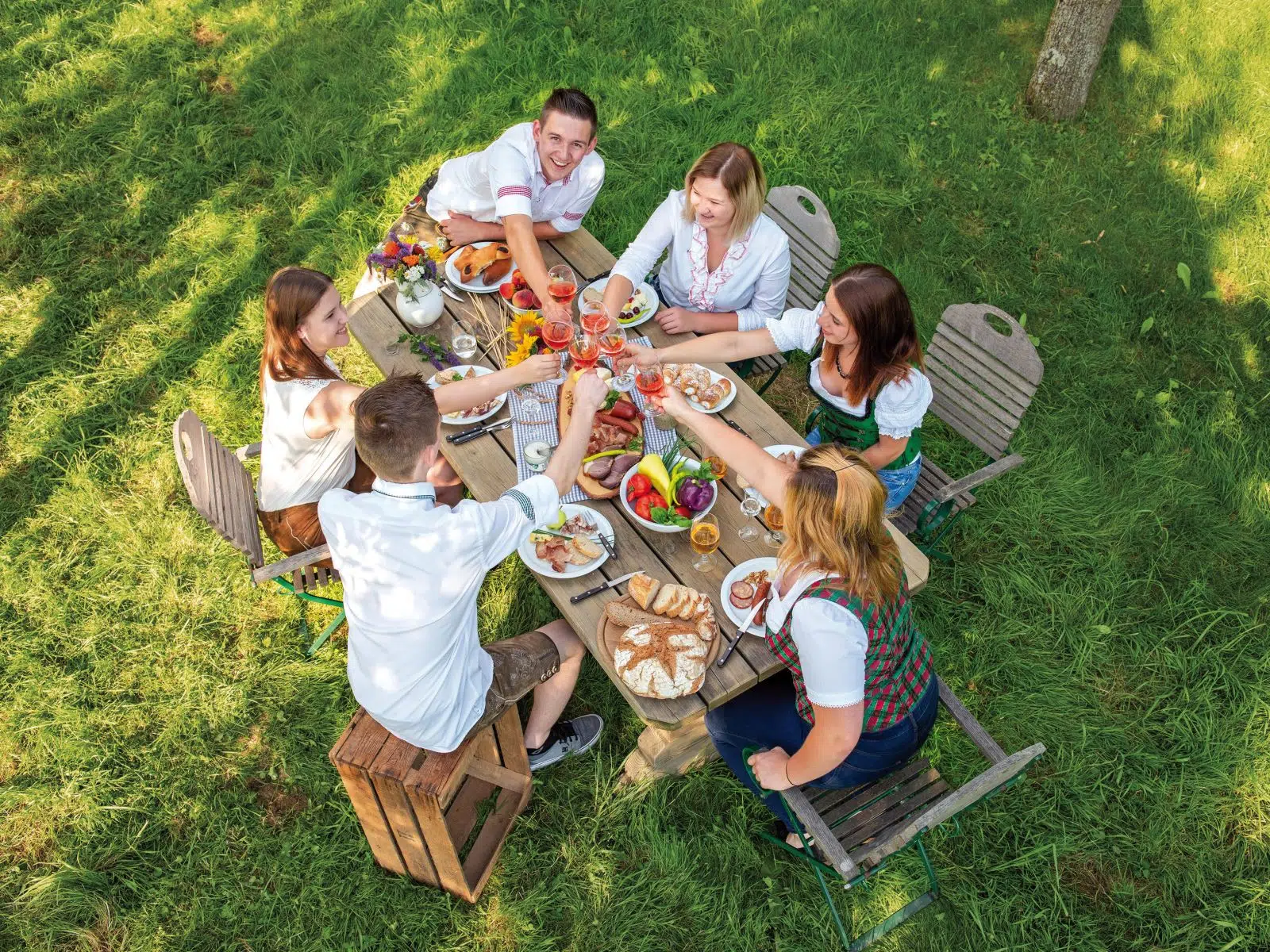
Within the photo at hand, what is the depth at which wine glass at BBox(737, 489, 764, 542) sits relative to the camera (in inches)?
139

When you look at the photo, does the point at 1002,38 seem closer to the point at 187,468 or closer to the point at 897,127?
the point at 897,127

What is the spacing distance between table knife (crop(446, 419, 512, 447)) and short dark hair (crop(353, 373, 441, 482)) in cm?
76

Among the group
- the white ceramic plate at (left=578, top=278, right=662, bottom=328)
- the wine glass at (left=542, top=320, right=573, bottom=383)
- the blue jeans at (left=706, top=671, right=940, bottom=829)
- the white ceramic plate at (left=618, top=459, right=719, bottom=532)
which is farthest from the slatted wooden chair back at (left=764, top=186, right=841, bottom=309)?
the blue jeans at (left=706, top=671, right=940, bottom=829)

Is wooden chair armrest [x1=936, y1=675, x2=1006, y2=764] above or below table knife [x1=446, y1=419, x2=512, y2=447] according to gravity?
below

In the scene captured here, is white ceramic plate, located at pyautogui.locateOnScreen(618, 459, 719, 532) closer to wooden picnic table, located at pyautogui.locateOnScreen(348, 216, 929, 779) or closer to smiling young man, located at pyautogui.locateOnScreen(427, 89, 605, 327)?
wooden picnic table, located at pyautogui.locateOnScreen(348, 216, 929, 779)

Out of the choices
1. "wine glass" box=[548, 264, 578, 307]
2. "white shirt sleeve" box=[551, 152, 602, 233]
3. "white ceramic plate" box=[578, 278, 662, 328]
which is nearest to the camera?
"wine glass" box=[548, 264, 578, 307]

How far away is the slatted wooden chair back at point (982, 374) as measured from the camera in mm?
4238

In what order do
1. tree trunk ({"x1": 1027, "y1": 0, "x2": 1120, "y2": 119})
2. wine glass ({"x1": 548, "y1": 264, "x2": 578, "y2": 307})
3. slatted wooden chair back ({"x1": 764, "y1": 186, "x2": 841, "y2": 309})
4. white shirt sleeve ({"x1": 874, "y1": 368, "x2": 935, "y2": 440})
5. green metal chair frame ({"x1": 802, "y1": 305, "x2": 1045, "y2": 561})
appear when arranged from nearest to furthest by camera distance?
white shirt sleeve ({"x1": 874, "y1": 368, "x2": 935, "y2": 440}) < wine glass ({"x1": 548, "y1": 264, "x2": 578, "y2": 307}) < green metal chair frame ({"x1": 802, "y1": 305, "x2": 1045, "y2": 561}) < slatted wooden chair back ({"x1": 764, "y1": 186, "x2": 841, "y2": 309}) < tree trunk ({"x1": 1027, "y1": 0, "x2": 1120, "y2": 119})

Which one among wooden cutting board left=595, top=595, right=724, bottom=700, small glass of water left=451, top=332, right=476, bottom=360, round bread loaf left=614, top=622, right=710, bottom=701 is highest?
small glass of water left=451, top=332, right=476, bottom=360

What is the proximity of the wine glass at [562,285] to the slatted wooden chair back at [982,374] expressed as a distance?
190 cm

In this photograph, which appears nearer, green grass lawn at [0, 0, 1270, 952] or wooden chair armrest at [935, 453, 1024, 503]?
green grass lawn at [0, 0, 1270, 952]

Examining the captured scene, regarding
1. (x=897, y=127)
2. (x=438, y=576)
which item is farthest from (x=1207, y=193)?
(x=438, y=576)

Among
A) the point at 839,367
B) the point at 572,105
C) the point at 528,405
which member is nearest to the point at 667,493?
the point at 528,405

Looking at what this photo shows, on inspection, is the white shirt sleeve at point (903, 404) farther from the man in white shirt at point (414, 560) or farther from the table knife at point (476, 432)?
the table knife at point (476, 432)
